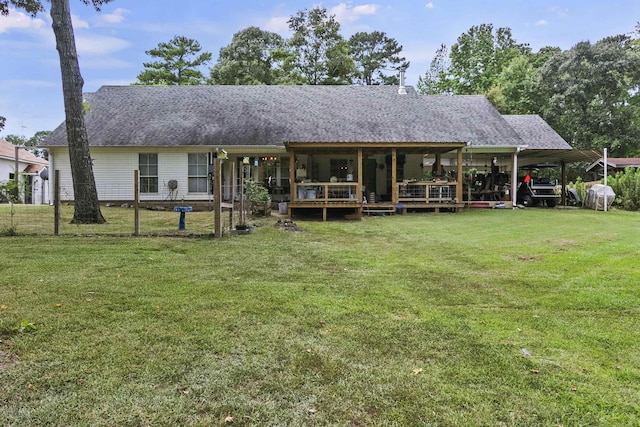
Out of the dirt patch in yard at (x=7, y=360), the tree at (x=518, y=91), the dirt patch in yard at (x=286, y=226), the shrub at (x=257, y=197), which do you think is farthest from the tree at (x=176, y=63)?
the dirt patch in yard at (x=7, y=360)

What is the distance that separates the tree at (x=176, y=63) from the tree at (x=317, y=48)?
723 centimetres

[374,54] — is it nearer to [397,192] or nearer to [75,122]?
[397,192]

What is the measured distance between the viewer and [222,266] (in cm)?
555

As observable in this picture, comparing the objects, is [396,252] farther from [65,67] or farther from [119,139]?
[119,139]

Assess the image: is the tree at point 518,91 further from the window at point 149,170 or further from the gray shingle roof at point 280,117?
the window at point 149,170

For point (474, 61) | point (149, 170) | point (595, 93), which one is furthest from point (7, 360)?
point (474, 61)

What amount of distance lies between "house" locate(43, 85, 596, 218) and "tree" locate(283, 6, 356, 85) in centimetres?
1064

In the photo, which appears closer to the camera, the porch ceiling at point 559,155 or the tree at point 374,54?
the porch ceiling at point 559,155

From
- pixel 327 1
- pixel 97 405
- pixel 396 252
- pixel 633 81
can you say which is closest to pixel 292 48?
pixel 327 1

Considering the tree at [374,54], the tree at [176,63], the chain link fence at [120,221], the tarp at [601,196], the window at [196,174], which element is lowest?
the chain link fence at [120,221]

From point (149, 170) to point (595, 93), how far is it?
94.3 feet

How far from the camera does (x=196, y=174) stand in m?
15.9

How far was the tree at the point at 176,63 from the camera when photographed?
30234 millimetres

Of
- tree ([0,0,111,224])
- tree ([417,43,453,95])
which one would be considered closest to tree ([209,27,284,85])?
tree ([417,43,453,95])
